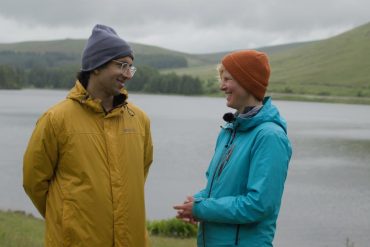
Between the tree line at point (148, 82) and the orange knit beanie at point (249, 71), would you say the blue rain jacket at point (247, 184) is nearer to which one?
the orange knit beanie at point (249, 71)

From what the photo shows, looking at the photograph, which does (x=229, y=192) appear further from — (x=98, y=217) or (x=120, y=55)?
(x=120, y=55)

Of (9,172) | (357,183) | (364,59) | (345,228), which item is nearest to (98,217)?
(345,228)

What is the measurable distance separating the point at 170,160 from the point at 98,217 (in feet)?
102

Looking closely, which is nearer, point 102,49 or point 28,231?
point 102,49

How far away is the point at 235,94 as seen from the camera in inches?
166

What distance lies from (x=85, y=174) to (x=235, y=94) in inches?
47.4

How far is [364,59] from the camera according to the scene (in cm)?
18438

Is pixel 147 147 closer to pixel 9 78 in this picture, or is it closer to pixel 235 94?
pixel 235 94

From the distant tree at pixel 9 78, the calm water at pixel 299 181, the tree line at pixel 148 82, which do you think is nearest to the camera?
the calm water at pixel 299 181

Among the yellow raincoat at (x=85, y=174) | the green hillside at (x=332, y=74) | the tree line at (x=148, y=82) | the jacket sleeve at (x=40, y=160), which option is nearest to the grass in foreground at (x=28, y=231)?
the jacket sleeve at (x=40, y=160)

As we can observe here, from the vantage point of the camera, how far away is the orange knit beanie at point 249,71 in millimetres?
4191

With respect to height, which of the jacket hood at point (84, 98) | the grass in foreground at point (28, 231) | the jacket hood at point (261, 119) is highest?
the jacket hood at point (84, 98)

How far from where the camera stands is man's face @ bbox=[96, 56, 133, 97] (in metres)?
4.33

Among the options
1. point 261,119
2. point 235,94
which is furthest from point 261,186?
point 235,94
